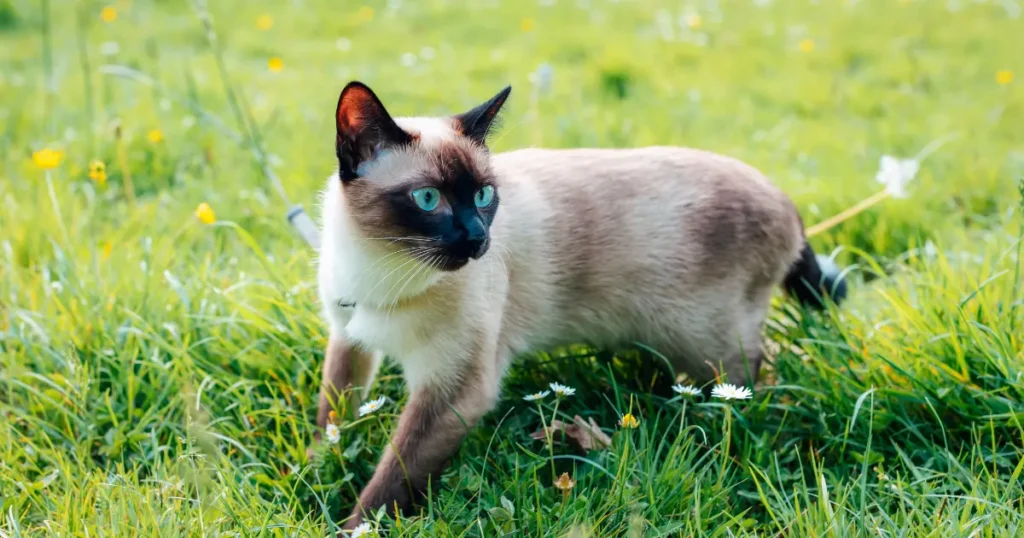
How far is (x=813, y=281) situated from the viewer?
2768mm

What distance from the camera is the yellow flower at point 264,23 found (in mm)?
6331

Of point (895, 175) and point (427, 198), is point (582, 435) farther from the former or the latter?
point (895, 175)

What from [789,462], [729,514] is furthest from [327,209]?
[789,462]

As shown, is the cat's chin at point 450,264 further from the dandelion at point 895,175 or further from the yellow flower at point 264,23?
the yellow flower at point 264,23

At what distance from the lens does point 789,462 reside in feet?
7.67

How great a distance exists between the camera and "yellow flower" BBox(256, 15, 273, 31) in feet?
20.8

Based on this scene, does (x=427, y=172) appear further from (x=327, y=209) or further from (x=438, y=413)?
(x=438, y=413)

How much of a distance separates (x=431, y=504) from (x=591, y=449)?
431mm

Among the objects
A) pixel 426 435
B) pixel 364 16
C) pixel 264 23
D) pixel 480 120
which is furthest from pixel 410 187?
pixel 364 16

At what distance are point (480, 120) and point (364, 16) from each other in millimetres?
4910

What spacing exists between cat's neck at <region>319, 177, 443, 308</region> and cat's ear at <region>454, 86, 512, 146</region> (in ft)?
1.16

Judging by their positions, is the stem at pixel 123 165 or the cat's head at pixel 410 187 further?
the stem at pixel 123 165

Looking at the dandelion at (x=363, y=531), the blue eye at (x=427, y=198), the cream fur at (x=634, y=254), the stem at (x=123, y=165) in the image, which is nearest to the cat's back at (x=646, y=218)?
the cream fur at (x=634, y=254)

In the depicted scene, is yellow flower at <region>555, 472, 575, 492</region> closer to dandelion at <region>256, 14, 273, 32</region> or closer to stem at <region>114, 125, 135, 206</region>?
stem at <region>114, 125, 135, 206</region>
